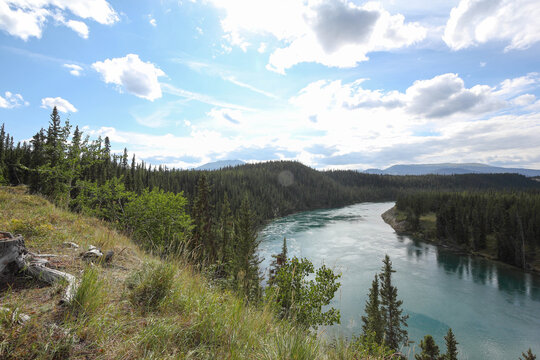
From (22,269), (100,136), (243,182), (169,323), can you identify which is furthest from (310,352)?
(243,182)

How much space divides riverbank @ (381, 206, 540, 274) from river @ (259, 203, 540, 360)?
413 centimetres

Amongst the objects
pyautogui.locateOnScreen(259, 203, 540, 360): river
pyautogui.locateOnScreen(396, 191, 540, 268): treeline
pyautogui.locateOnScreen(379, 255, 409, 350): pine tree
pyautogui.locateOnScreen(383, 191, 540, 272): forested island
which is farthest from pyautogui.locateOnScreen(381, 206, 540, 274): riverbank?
pyautogui.locateOnScreen(379, 255, 409, 350): pine tree

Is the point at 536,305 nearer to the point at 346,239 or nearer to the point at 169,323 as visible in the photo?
the point at 346,239

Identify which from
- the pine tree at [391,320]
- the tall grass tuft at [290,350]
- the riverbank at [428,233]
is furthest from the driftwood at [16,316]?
the riverbank at [428,233]

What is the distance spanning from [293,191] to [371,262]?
13618 centimetres

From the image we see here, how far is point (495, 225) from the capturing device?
69438 mm

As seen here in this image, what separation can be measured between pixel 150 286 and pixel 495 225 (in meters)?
96.1

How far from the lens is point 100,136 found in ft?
56.7

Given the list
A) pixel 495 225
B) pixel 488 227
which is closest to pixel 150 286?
pixel 495 225

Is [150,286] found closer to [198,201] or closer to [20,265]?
[20,265]

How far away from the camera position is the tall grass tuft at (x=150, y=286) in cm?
379

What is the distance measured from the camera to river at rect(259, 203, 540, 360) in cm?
2773

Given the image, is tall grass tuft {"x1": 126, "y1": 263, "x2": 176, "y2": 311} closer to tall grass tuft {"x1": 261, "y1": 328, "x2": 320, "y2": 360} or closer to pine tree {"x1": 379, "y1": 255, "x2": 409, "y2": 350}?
tall grass tuft {"x1": 261, "y1": 328, "x2": 320, "y2": 360}

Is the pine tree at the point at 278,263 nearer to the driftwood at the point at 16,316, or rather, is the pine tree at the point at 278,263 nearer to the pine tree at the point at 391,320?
the pine tree at the point at 391,320
